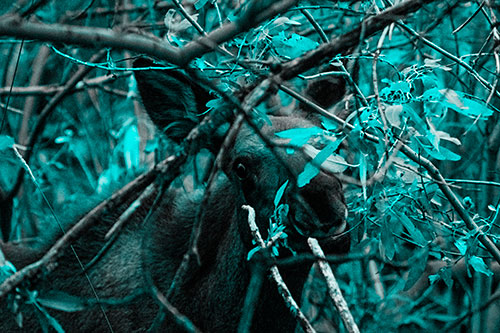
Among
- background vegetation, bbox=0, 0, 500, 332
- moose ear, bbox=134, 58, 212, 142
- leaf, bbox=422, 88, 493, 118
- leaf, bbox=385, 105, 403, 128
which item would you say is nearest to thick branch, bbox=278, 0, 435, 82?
background vegetation, bbox=0, 0, 500, 332

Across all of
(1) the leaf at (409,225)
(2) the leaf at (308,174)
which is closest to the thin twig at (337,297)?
(2) the leaf at (308,174)

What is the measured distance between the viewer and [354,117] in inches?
100

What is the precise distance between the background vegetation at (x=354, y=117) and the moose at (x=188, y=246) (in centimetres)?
23

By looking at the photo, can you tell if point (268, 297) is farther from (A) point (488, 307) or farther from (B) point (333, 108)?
(A) point (488, 307)

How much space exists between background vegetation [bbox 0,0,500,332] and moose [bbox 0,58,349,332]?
229 mm

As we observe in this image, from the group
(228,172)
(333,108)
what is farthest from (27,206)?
(333,108)

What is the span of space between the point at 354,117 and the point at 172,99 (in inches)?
39.3

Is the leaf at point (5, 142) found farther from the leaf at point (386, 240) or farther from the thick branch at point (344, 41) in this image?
the leaf at point (386, 240)

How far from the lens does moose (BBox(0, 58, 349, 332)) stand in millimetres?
2852

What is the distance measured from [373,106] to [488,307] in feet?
10.0

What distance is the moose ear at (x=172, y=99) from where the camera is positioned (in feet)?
9.00

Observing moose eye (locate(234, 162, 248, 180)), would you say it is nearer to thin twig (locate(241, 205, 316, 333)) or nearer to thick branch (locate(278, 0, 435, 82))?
thin twig (locate(241, 205, 316, 333))

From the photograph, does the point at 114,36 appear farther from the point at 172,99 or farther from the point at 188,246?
the point at 188,246

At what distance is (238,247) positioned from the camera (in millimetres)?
3201
